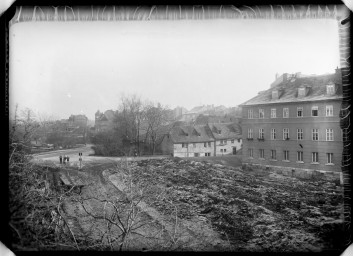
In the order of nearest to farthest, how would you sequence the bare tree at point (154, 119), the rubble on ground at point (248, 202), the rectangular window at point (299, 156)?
the rubble on ground at point (248, 202) → the rectangular window at point (299, 156) → the bare tree at point (154, 119)

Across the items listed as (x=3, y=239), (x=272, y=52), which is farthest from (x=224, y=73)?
(x=3, y=239)

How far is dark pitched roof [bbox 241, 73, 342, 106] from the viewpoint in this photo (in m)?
1.83

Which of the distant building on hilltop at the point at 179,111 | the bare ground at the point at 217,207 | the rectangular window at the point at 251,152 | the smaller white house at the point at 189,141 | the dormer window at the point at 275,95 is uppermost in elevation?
the dormer window at the point at 275,95

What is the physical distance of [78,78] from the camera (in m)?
1.94

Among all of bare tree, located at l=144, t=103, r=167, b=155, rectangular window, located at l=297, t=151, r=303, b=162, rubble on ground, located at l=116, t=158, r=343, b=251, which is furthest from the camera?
bare tree, located at l=144, t=103, r=167, b=155

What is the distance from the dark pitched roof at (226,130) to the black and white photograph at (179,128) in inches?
0.5

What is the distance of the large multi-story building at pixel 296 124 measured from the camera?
182 cm

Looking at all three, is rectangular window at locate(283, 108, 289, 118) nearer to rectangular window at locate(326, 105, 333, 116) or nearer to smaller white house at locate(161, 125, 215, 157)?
rectangular window at locate(326, 105, 333, 116)

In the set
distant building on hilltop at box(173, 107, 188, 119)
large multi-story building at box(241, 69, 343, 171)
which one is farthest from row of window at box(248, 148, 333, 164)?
distant building on hilltop at box(173, 107, 188, 119)

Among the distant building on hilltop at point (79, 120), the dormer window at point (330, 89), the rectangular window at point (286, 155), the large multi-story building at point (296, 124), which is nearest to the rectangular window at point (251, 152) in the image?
the large multi-story building at point (296, 124)

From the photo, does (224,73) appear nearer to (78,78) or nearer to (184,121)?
(184,121)

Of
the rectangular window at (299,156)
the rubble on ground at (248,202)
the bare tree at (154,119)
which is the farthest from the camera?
the bare tree at (154,119)

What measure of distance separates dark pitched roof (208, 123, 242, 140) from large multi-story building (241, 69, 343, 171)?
0.06 m

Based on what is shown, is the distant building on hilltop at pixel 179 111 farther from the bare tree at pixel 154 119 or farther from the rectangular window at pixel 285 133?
the rectangular window at pixel 285 133
